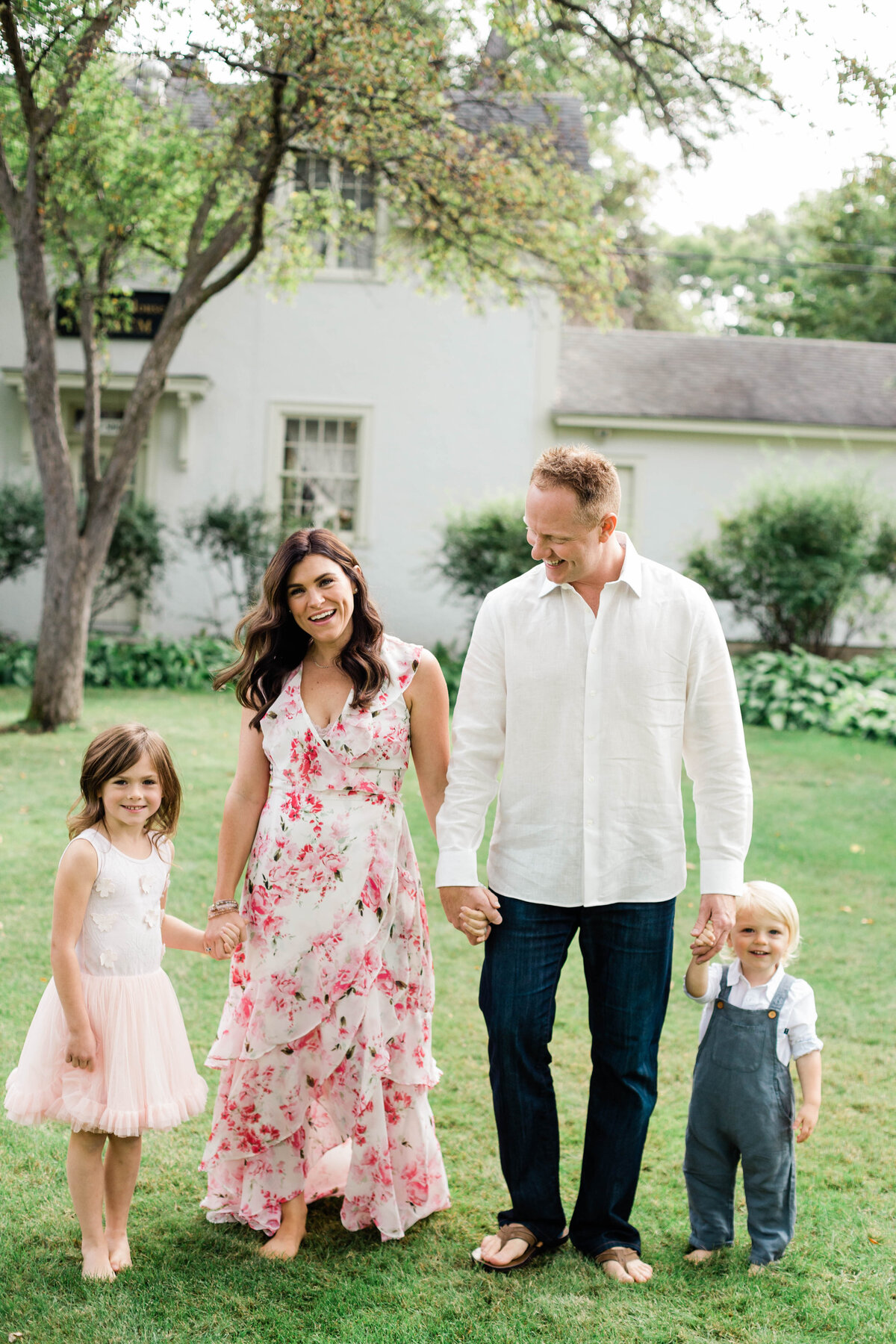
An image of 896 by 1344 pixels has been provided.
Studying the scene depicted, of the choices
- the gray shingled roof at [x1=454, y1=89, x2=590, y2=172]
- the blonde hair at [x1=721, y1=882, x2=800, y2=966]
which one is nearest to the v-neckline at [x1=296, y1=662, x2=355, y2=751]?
the blonde hair at [x1=721, y1=882, x2=800, y2=966]

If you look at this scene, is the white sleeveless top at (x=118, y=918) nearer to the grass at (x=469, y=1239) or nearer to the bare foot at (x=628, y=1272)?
the grass at (x=469, y=1239)

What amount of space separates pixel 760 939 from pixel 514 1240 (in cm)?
97

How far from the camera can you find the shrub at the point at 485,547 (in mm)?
13508

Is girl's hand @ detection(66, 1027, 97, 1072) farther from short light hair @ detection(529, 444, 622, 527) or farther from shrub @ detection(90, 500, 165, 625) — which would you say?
shrub @ detection(90, 500, 165, 625)

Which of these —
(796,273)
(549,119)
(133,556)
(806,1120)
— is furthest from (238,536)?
(796,273)

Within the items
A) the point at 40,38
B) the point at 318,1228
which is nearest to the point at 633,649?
the point at 318,1228

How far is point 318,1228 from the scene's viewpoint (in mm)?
3264

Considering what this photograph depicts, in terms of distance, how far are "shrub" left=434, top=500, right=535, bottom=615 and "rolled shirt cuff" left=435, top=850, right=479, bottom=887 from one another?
10.4m

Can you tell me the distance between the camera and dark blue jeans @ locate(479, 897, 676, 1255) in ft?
9.64

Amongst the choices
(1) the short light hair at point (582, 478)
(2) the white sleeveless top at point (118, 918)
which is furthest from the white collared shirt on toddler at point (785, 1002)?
(2) the white sleeveless top at point (118, 918)

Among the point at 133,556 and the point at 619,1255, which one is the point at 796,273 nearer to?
the point at 133,556

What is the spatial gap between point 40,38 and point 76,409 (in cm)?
967

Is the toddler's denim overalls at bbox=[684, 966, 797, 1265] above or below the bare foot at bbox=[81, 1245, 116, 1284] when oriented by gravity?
above

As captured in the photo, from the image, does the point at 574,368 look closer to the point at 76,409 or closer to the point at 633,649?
the point at 76,409
